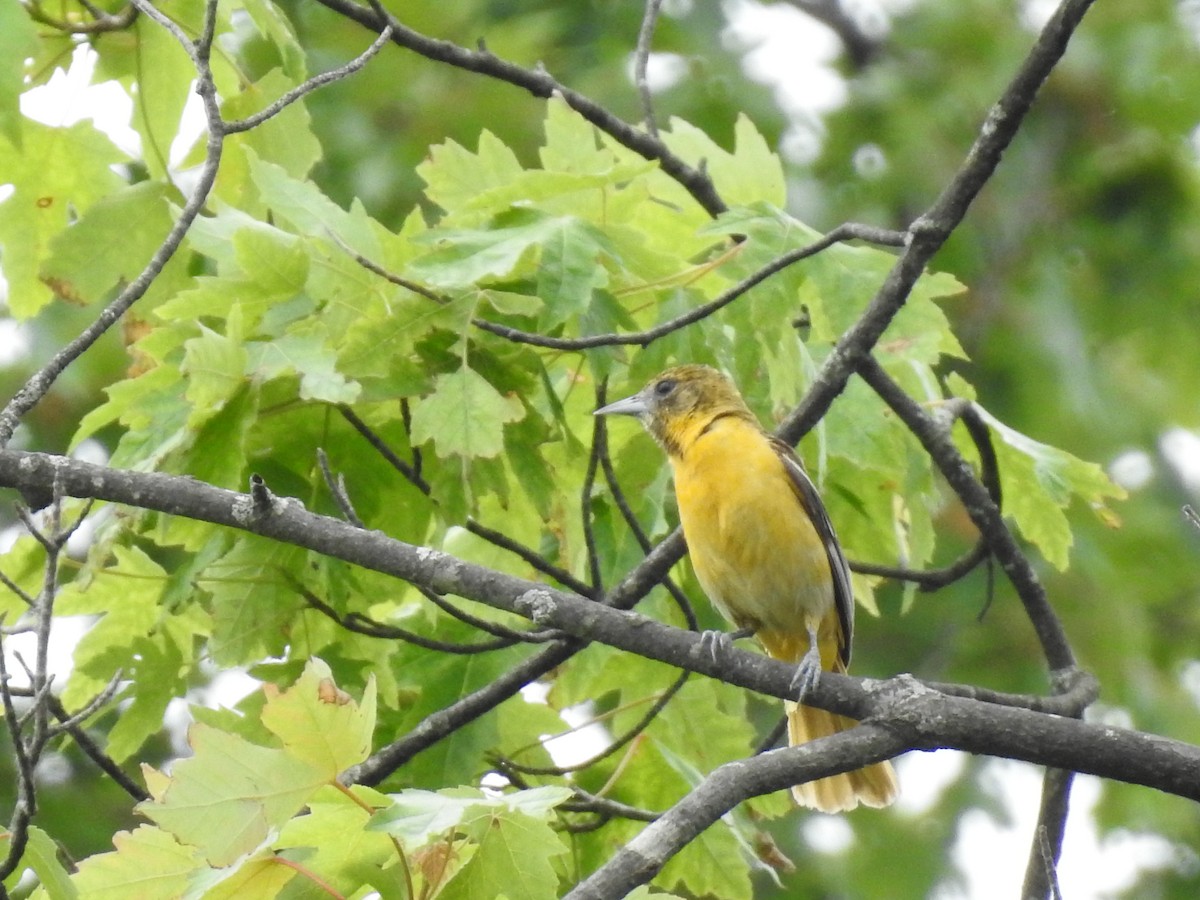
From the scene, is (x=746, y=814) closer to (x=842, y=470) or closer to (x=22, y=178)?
(x=842, y=470)

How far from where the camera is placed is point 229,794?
249 centimetres

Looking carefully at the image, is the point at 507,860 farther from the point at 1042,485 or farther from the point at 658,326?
the point at 1042,485

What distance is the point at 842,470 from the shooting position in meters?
4.02

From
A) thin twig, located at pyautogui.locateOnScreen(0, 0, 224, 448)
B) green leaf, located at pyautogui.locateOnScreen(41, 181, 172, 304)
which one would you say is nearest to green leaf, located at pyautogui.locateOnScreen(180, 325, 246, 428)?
thin twig, located at pyautogui.locateOnScreen(0, 0, 224, 448)

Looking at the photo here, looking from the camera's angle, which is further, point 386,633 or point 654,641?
point 386,633

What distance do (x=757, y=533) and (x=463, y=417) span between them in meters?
1.49

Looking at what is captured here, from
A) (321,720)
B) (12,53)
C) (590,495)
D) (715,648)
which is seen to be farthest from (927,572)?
(12,53)

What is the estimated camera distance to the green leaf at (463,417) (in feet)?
10.1

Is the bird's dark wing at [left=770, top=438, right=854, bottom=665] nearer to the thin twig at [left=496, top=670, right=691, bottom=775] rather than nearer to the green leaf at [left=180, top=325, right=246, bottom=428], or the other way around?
the thin twig at [left=496, top=670, right=691, bottom=775]

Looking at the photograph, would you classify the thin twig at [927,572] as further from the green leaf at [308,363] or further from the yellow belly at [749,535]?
the green leaf at [308,363]

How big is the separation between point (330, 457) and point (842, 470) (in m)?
1.44

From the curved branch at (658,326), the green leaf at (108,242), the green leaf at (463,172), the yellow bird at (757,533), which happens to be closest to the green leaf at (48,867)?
the curved branch at (658,326)

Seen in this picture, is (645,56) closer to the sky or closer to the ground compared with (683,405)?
closer to the sky

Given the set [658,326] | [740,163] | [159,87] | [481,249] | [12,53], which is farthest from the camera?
[740,163]
